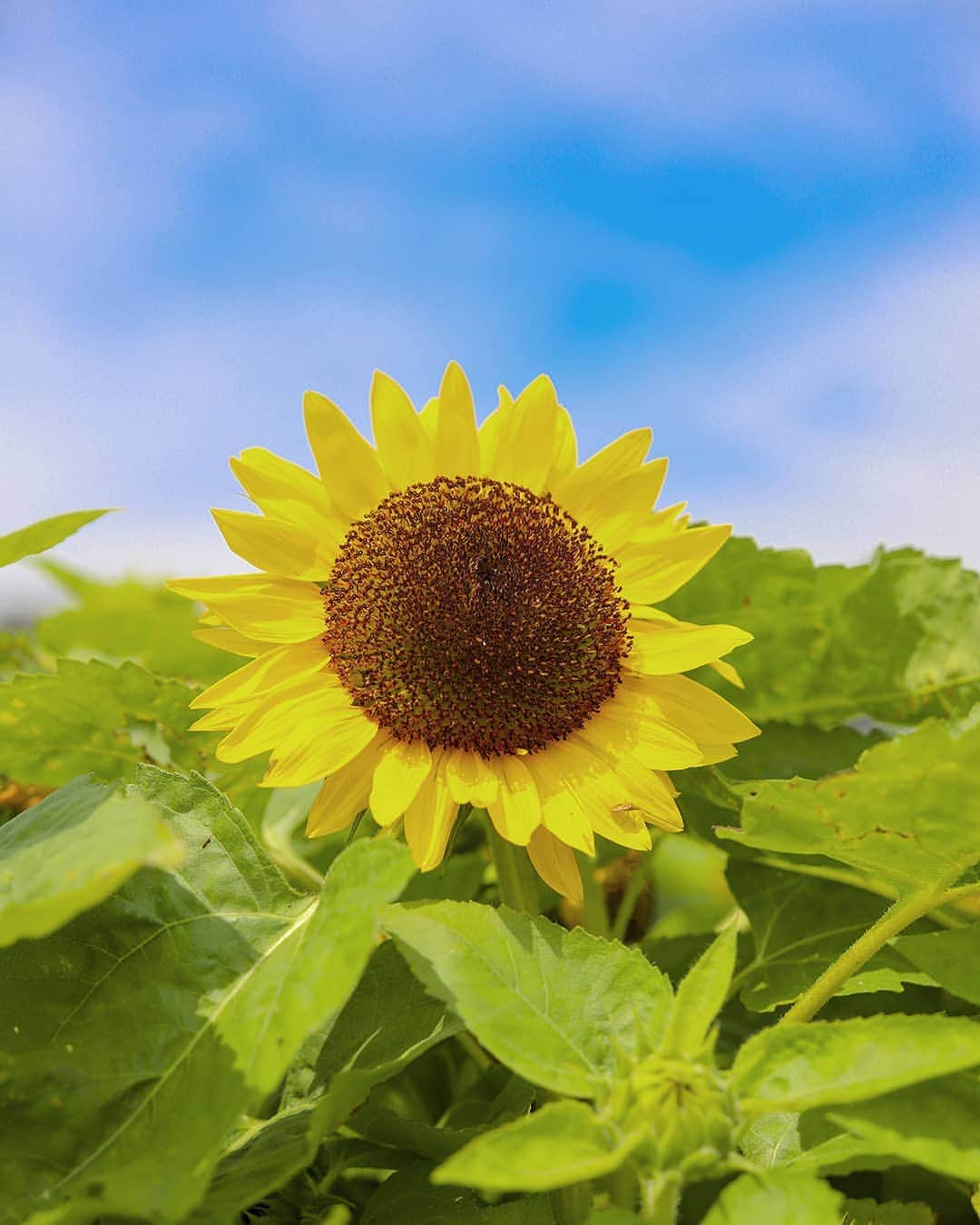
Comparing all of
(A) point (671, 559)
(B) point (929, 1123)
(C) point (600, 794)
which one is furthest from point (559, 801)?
(B) point (929, 1123)

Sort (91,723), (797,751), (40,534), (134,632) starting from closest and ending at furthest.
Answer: (40,534) < (91,723) < (797,751) < (134,632)

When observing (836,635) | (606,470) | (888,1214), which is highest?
(606,470)

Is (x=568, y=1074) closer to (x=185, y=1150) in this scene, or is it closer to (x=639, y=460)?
(x=185, y=1150)

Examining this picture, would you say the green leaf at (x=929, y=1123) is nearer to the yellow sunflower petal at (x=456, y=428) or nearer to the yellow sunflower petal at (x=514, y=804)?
the yellow sunflower petal at (x=514, y=804)

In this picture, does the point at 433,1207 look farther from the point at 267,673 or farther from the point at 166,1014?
the point at 267,673

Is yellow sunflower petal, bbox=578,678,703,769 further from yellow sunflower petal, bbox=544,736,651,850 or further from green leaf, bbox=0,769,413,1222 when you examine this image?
green leaf, bbox=0,769,413,1222

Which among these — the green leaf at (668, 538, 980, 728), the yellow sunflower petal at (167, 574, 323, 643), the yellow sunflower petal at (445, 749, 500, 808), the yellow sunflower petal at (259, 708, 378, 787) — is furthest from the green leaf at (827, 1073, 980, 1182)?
the green leaf at (668, 538, 980, 728)

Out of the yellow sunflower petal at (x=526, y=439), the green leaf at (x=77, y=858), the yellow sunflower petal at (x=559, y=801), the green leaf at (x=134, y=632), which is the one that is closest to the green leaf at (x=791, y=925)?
the yellow sunflower petal at (x=559, y=801)
